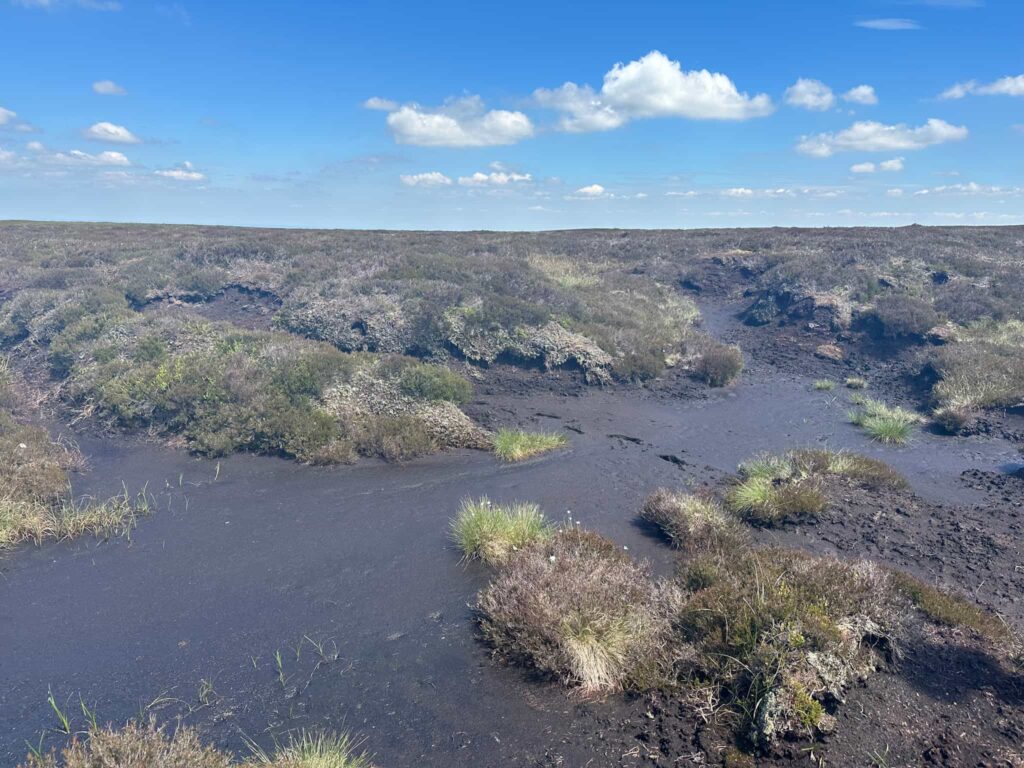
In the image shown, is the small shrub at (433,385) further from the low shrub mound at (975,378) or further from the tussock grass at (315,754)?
the low shrub mound at (975,378)

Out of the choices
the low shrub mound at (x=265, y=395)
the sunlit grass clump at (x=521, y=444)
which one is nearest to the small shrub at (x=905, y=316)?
the sunlit grass clump at (x=521, y=444)

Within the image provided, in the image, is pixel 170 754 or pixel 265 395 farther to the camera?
pixel 265 395

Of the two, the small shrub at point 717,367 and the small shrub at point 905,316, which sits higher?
the small shrub at point 905,316

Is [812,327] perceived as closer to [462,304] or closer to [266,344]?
[462,304]

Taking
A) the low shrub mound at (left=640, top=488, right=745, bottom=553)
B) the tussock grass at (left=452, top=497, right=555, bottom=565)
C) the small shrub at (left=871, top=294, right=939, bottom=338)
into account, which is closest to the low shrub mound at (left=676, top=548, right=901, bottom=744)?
the low shrub mound at (left=640, top=488, right=745, bottom=553)

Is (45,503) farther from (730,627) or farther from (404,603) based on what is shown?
(730,627)

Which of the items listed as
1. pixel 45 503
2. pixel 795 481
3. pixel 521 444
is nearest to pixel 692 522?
pixel 795 481

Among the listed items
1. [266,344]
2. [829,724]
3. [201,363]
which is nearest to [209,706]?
[829,724]
